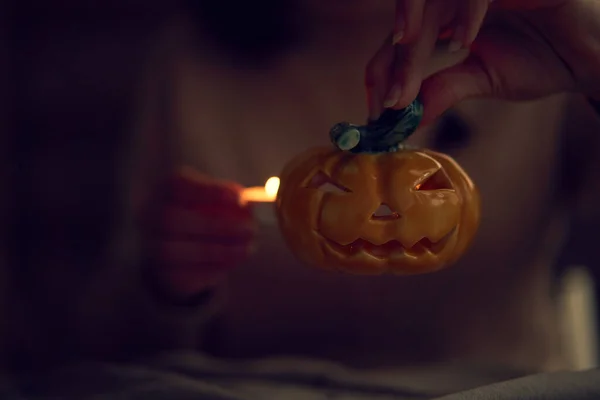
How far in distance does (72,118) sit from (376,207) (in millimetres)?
527

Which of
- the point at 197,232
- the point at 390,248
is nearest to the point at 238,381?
the point at 197,232

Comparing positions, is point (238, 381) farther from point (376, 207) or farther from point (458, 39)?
point (458, 39)

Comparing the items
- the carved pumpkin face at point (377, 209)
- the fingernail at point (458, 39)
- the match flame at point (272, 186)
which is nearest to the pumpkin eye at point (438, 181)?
the carved pumpkin face at point (377, 209)

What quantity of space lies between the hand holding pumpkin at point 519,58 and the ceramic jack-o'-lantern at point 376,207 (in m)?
0.06

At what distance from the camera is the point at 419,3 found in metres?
0.59

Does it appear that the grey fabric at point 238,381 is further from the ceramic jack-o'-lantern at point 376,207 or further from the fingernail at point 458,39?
the fingernail at point 458,39

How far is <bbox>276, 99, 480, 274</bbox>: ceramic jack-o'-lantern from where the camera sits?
59cm

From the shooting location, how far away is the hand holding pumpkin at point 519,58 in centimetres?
65

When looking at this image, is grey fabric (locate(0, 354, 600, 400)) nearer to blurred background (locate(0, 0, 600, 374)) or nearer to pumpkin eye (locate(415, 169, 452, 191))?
blurred background (locate(0, 0, 600, 374))

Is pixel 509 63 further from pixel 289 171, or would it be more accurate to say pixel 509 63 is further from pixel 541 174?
pixel 541 174

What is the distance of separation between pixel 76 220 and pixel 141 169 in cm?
12

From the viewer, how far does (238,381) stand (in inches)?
36.4

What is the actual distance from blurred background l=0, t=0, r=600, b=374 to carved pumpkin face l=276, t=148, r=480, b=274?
0.33 metres

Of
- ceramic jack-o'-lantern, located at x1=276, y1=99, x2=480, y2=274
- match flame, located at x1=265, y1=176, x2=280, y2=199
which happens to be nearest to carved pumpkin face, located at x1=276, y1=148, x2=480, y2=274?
ceramic jack-o'-lantern, located at x1=276, y1=99, x2=480, y2=274
